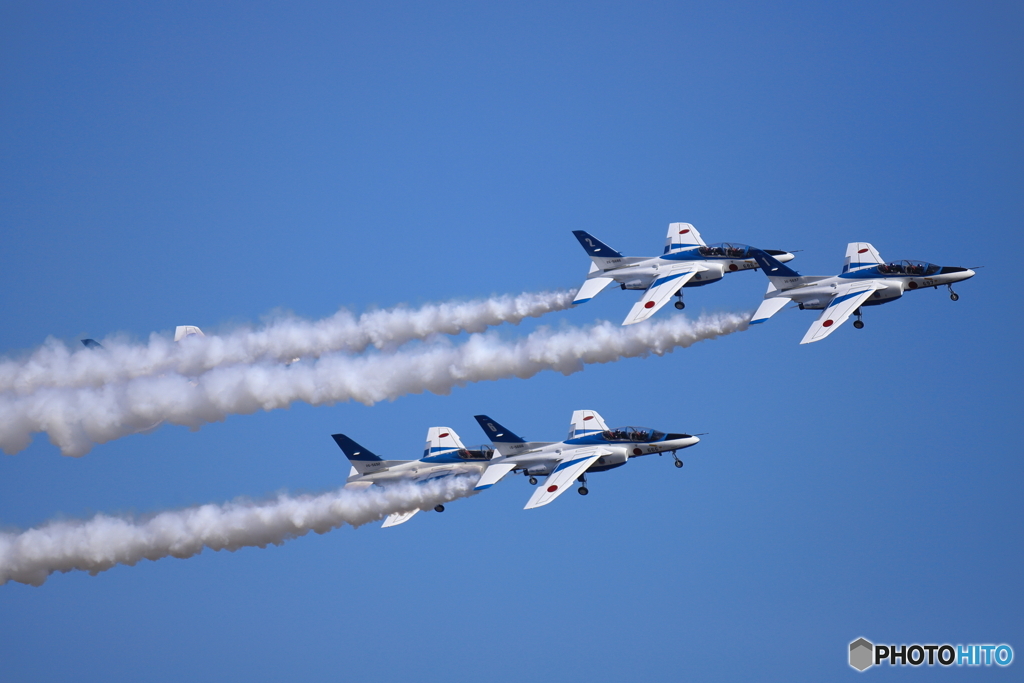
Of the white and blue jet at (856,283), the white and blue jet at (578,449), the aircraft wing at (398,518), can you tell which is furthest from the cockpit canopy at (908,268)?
the aircraft wing at (398,518)

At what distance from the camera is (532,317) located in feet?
292

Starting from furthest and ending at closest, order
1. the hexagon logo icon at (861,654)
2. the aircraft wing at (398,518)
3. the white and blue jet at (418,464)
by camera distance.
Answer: the white and blue jet at (418,464), the aircraft wing at (398,518), the hexagon logo icon at (861,654)

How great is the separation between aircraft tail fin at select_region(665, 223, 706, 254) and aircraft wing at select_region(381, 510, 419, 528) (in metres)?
17.9

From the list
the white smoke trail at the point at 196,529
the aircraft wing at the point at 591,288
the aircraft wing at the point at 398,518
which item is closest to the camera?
the white smoke trail at the point at 196,529

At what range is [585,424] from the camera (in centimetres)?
8362

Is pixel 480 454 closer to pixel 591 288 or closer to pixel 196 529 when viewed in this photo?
pixel 591 288

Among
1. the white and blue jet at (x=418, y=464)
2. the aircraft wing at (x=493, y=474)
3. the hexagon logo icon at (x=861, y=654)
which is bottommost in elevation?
the hexagon logo icon at (x=861, y=654)

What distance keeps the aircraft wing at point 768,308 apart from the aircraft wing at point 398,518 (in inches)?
729

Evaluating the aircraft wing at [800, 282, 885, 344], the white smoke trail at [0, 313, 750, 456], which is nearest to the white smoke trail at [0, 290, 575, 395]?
the white smoke trail at [0, 313, 750, 456]

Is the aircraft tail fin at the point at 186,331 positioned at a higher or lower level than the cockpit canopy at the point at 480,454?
higher

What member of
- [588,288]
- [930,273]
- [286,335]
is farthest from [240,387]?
[930,273]

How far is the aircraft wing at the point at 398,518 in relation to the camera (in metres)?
85.1

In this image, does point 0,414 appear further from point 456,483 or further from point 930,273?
point 930,273

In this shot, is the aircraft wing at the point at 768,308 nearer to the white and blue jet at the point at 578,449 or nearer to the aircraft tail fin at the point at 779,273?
the aircraft tail fin at the point at 779,273
